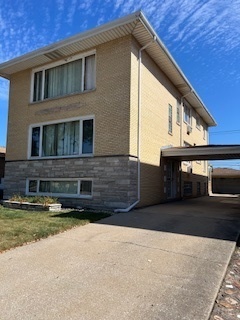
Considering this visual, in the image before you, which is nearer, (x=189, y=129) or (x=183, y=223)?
(x=183, y=223)

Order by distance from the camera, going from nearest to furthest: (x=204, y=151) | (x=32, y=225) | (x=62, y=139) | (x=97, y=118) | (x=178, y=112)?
(x=32, y=225) → (x=97, y=118) → (x=62, y=139) → (x=204, y=151) → (x=178, y=112)

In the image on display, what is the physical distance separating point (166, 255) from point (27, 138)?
10546 millimetres

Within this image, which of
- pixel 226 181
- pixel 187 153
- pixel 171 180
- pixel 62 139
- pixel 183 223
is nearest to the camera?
pixel 183 223

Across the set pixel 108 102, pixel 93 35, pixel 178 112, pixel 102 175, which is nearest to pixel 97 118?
pixel 108 102

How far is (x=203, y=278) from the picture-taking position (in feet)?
13.6

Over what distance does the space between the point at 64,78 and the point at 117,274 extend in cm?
1065

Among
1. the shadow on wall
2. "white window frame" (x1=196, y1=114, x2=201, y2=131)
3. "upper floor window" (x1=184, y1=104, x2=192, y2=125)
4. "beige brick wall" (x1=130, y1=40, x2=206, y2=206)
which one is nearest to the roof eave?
"beige brick wall" (x1=130, y1=40, x2=206, y2=206)

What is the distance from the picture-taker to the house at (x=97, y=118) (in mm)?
10844

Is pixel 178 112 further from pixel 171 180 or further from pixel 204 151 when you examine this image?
pixel 204 151

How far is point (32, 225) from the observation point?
729 cm

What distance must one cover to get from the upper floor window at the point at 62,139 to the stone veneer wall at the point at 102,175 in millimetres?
478

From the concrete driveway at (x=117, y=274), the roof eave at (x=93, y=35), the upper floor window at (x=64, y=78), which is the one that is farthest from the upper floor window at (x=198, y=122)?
the concrete driveway at (x=117, y=274)

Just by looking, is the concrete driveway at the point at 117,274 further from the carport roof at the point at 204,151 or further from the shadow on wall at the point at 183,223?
the carport roof at the point at 204,151

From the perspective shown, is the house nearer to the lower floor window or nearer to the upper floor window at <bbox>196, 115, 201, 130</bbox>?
the lower floor window
